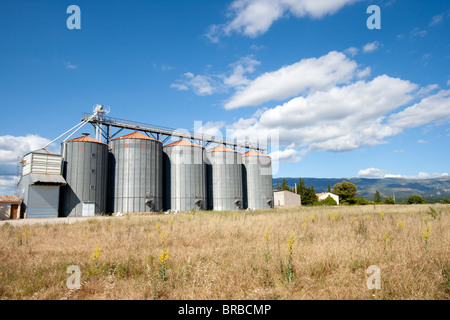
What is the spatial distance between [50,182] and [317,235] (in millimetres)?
31812

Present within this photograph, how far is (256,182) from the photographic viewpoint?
169ft

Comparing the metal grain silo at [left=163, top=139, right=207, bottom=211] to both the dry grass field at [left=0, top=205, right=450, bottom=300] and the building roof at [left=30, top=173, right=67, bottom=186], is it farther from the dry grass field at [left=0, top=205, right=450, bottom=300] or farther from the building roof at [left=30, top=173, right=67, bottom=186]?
the dry grass field at [left=0, top=205, right=450, bottom=300]

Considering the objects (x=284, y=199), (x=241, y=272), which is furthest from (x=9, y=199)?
(x=284, y=199)

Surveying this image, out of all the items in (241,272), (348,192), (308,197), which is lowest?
(308,197)

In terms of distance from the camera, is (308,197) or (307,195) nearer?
(308,197)

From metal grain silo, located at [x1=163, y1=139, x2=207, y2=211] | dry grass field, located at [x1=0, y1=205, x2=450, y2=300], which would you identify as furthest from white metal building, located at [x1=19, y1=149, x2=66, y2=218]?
dry grass field, located at [x1=0, y1=205, x2=450, y2=300]

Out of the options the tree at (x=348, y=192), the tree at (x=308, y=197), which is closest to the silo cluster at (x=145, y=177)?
the tree at (x=308, y=197)

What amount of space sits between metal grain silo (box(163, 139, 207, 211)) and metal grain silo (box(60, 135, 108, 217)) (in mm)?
9626

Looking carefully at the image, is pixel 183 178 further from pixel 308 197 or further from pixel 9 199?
pixel 308 197

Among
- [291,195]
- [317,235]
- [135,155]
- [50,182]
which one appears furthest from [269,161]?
[317,235]

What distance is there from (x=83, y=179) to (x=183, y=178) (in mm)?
13780

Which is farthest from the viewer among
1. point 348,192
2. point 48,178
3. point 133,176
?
point 348,192

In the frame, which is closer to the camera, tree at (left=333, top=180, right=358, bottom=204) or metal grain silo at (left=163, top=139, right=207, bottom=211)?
metal grain silo at (left=163, top=139, right=207, bottom=211)

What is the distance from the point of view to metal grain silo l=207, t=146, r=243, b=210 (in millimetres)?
45719
